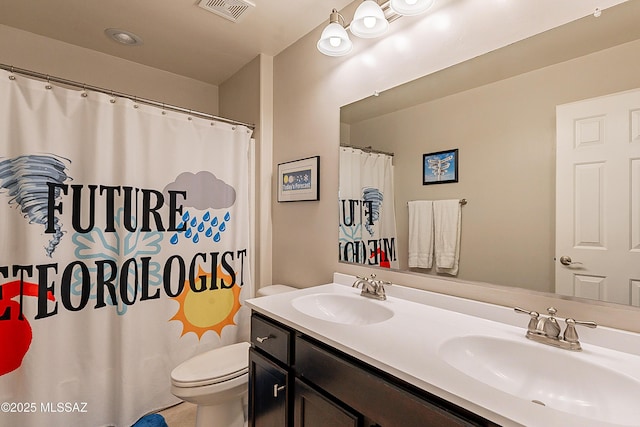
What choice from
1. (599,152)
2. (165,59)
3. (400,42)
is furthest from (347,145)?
(165,59)

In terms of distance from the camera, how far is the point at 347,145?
1756 mm

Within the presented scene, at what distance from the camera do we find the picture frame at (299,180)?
1.92 metres

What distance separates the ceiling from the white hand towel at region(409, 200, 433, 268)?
1.24m

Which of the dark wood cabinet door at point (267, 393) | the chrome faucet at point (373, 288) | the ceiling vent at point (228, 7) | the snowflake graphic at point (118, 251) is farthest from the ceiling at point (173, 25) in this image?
the dark wood cabinet door at point (267, 393)

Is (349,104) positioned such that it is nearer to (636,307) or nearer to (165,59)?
(636,307)

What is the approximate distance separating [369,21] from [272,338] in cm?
153

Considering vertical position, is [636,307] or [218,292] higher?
[636,307]

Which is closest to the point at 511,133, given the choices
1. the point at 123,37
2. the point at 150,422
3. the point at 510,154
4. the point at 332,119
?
the point at 510,154

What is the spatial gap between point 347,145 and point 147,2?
4.68ft

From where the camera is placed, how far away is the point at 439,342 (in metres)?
0.94

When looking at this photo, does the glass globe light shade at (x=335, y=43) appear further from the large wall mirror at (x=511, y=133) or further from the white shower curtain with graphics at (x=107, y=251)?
the white shower curtain with graphics at (x=107, y=251)

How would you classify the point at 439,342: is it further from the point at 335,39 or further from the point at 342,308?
the point at 335,39

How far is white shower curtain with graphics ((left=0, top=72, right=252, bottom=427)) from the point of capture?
1473 mm

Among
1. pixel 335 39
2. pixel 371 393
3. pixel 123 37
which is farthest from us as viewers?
pixel 123 37
